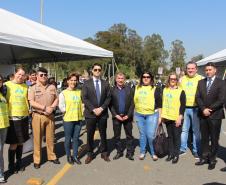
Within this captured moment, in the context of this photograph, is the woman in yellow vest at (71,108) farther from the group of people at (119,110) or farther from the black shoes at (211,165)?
the black shoes at (211,165)

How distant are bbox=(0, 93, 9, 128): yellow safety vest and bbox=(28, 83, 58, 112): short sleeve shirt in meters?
0.77

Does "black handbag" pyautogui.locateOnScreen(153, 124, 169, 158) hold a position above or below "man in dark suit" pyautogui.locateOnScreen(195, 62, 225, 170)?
below

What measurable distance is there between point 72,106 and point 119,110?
0.97 metres

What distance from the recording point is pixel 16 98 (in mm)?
6449

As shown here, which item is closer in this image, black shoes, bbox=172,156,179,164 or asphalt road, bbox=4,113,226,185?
asphalt road, bbox=4,113,226,185

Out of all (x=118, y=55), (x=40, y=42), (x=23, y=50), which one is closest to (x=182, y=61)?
(x=118, y=55)

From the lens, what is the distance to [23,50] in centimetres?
1600

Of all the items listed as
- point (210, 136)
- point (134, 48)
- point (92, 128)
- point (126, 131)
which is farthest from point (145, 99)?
point (134, 48)

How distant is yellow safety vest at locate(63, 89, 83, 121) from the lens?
702 cm

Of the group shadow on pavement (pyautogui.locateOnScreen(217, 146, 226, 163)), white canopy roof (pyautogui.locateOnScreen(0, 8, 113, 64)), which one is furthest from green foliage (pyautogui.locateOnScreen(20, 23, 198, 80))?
shadow on pavement (pyautogui.locateOnScreen(217, 146, 226, 163))

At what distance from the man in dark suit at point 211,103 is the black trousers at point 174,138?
526mm

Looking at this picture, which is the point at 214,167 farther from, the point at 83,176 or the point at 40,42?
the point at 40,42

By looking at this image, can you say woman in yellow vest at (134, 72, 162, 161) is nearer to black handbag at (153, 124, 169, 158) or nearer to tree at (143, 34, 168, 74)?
black handbag at (153, 124, 169, 158)

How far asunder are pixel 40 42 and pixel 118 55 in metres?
57.2
